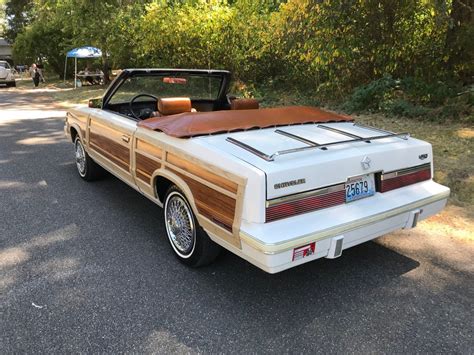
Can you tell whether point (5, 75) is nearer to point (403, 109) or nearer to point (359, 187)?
point (403, 109)

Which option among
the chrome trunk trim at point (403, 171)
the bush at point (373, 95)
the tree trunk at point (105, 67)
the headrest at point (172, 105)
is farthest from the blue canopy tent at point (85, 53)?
the chrome trunk trim at point (403, 171)

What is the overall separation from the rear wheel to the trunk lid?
9.13ft

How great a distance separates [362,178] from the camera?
3156 mm

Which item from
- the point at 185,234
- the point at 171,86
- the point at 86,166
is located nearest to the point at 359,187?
the point at 185,234

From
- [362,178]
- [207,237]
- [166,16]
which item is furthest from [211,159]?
[166,16]

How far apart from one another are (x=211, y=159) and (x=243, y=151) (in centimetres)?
23

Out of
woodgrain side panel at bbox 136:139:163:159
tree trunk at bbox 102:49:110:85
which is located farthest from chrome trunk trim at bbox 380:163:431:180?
tree trunk at bbox 102:49:110:85

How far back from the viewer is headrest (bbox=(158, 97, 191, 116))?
4230 millimetres

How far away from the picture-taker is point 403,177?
3402 millimetres

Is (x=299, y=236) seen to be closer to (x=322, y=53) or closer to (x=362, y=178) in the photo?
Answer: (x=362, y=178)

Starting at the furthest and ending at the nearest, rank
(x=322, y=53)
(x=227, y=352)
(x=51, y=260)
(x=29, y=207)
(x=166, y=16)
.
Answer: (x=166, y=16) < (x=322, y=53) < (x=29, y=207) < (x=51, y=260) < (x=227, y=352)

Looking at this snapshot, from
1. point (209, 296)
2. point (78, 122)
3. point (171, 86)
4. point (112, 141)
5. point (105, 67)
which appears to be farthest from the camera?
point (105, 67)

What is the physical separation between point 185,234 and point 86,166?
105 inches

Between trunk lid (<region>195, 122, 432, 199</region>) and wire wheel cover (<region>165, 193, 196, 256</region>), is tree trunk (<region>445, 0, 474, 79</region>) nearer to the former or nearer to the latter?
trunk lid (<region>195, 122, 432, 199</region>)
